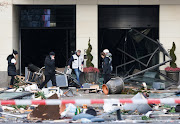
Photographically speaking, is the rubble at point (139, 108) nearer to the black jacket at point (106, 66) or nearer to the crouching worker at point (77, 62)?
the black jacket at point (106, 66)

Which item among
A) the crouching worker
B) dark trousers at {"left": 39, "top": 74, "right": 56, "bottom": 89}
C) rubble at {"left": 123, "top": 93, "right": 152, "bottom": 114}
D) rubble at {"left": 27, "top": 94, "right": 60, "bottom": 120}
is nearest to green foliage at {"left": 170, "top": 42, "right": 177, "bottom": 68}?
the crouching worker

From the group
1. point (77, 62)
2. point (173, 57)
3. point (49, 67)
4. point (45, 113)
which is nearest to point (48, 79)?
point (49, 67)

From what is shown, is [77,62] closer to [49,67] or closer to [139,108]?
[49,67]

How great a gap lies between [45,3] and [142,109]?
11.4m

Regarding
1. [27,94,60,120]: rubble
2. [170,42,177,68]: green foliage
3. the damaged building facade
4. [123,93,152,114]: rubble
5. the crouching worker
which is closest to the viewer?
[27,94,60,120]: rubble

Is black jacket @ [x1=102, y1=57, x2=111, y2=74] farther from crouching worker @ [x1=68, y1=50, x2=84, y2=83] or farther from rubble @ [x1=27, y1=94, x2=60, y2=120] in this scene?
rubble @ [x1=27, y1=94, x2=60, y2=120]

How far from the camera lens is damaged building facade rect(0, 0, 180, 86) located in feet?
73.0

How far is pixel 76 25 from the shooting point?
2245cm

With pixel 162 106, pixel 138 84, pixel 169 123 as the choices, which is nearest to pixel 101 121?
pixel 169 123

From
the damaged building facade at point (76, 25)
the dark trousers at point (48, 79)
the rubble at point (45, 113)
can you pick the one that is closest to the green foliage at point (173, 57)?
the damaged building facade at point (76, 25)

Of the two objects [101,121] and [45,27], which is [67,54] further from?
[101,121]

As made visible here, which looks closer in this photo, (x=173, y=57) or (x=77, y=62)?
(x=77, y=62)

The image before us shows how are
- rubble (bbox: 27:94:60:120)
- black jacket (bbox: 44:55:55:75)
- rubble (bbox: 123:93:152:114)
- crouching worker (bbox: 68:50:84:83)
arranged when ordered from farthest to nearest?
crouching worker (bbox: 68:50:84:83)
black jacket (bbox: 44:55:55:75)
rubble (bbox: 123:93:152:114)
rubble (bbox: 27:94:60:120)

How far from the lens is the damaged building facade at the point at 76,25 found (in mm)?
22250
